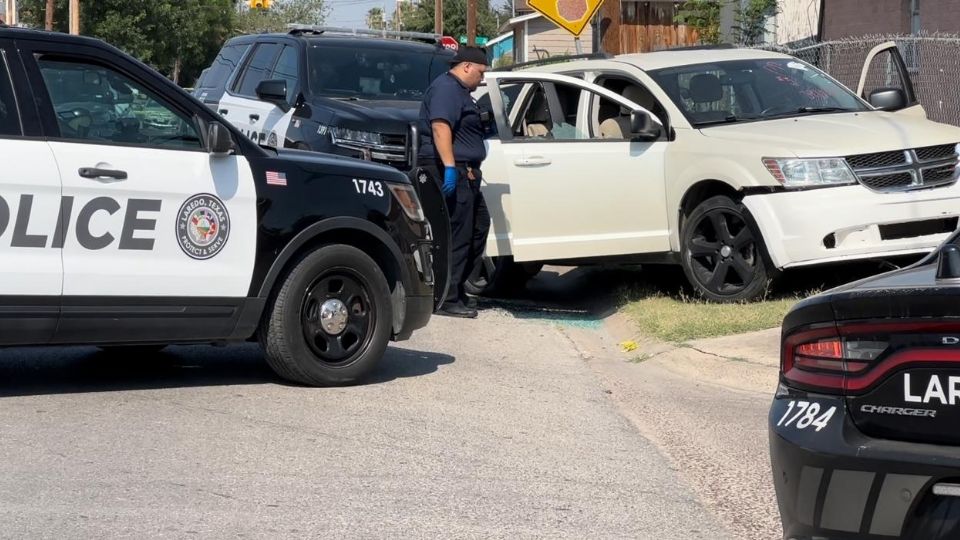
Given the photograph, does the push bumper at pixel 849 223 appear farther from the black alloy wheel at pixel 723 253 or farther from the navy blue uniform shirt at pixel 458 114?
the navy blue uniform shirt at pixel 458 114

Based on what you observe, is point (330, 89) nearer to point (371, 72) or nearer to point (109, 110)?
point (371, 72)

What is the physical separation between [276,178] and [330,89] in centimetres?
549

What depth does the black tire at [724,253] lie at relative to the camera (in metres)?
10.0

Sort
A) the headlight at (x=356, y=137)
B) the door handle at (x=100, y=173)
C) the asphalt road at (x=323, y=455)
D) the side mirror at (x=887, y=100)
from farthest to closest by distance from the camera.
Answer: the headlight at (x=356, y=137) → the side mirror at (x=887, y=100) → the door handle at (x=100, y=173) → the asphalt road at (x=323, y=455)

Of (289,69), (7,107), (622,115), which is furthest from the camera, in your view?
(289,69)

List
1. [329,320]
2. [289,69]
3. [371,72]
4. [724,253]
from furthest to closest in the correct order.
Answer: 1. [371,72]
2. [289,69]
3. [724,253]
4. [329,320]

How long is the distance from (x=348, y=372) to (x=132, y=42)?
161 feet

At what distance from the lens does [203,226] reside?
23.4 ft

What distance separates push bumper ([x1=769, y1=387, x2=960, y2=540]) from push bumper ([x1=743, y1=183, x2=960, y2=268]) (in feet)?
18.4

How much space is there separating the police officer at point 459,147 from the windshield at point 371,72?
2523mm

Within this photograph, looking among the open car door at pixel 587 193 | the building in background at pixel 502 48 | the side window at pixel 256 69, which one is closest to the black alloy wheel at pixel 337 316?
the open car door at pixel 587 193

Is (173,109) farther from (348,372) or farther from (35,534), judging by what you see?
(35,534)

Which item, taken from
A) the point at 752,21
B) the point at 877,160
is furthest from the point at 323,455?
the point at 752,21

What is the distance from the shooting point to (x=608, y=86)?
1180 cm
